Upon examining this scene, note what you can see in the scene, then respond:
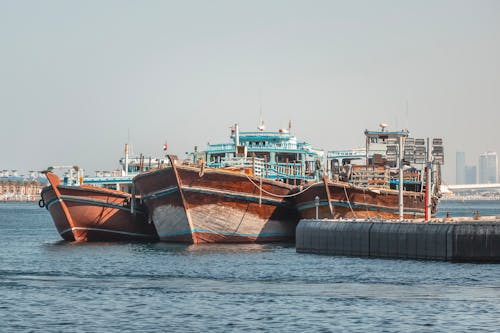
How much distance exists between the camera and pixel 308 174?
78.0 metres

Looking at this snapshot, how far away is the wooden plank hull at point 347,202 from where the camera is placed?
65.4 meters

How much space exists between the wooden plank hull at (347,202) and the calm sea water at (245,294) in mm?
10379

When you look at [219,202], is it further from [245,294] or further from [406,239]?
[245,294]

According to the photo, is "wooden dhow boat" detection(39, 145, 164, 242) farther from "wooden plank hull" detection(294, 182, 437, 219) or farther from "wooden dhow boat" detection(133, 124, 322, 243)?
"wooden plank hull" detection(294, 182, 437, 219)

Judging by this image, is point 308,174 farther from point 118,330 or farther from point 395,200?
point 118,330

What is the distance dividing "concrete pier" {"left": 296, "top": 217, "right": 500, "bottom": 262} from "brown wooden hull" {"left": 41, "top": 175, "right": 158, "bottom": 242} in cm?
1507

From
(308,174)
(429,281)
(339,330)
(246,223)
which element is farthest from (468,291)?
(308,174)

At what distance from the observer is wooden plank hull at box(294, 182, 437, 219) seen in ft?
214

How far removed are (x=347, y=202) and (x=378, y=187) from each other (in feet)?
14.5

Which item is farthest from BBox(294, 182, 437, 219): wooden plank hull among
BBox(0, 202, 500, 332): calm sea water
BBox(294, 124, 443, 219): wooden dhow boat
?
BBox(0, 202, 500, 332): calm sea water

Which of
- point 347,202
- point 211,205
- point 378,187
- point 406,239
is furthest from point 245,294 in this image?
point 378,187

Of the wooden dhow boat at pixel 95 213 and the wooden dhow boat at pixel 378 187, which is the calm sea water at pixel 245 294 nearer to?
the wooden dhow boat at pixel 378 187

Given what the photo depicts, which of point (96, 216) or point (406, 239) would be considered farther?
point (96, 216)

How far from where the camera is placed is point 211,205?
63250 millimetres
